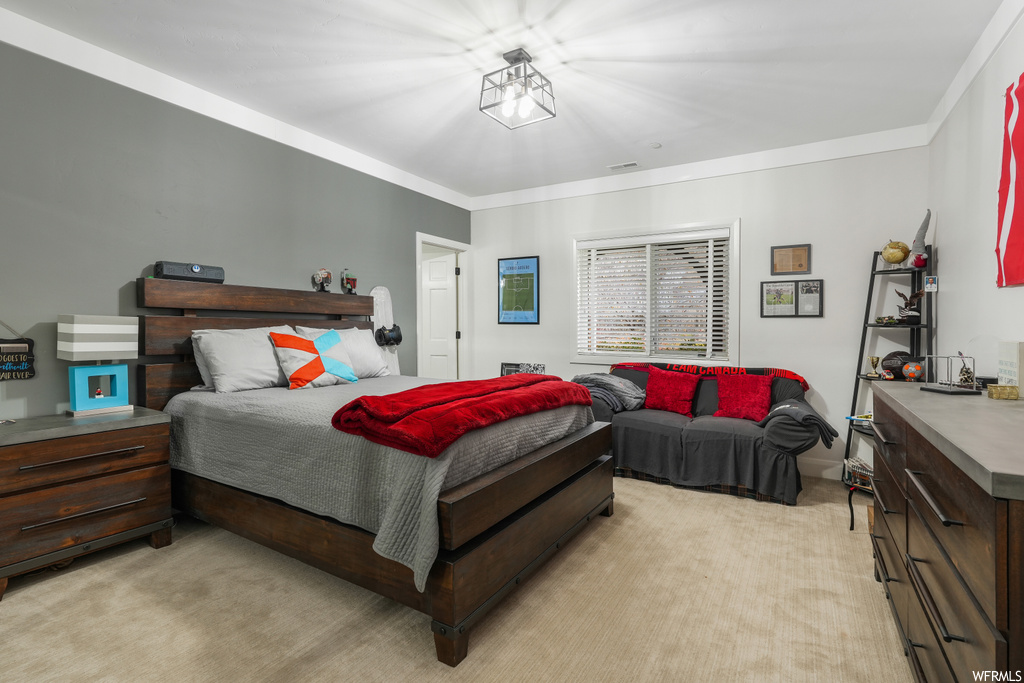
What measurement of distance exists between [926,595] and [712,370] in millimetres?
2910

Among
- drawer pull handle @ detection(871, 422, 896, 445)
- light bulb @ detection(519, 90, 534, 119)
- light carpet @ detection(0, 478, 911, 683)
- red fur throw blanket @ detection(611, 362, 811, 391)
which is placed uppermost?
light bulb @ detection(519, 90, 534, 119)

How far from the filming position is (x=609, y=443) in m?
2.95

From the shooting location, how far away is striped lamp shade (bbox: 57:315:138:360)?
2.37 meters

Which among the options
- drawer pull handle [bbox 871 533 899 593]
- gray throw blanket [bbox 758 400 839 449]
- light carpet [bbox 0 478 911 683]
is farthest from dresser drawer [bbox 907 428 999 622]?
gray throw blanket [bbox 758 400 839 449]

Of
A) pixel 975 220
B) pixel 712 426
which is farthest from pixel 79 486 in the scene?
pixel 975 220

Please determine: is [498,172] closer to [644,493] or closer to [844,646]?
[644,493]

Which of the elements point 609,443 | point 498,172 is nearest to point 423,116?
point 498,172

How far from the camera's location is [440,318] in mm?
5703

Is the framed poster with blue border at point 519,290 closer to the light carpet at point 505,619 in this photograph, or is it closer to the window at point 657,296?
the window at point 657,296

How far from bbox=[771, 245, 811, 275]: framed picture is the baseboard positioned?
4.84 feet

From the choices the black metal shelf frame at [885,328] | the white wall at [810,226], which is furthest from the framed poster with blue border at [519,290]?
the black metal shelf frame at [885,328]

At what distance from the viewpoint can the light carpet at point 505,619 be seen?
1.64m

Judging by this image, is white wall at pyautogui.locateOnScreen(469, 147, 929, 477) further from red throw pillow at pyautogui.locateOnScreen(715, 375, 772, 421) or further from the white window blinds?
red throw pillow at pyautogui.locateOnScreen(715, 375, 772, 421)

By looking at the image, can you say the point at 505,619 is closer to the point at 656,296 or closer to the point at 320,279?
the point at 320,279
